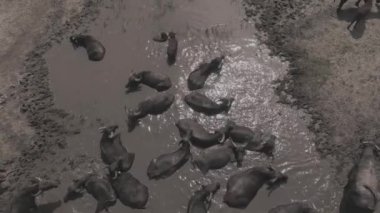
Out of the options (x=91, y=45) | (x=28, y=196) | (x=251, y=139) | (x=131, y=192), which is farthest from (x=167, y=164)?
(x=91, y=45)

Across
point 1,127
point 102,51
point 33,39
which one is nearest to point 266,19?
point 102,51

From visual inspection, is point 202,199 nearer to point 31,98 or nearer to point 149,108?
point 149,108

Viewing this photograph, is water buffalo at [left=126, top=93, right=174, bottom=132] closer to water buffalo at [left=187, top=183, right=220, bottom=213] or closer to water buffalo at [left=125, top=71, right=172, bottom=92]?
water buffalo at [left=125, top=71, right=172, bottom=92]

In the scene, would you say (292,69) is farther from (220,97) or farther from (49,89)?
(49,89)

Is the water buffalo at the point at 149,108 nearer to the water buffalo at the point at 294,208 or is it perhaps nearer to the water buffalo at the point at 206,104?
the water buffalo at the point at 206,104

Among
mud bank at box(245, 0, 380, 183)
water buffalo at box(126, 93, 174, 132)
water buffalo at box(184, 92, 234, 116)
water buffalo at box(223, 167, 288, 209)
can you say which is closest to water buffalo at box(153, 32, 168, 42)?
water buffalo at box(126, 93, 174, 132)
